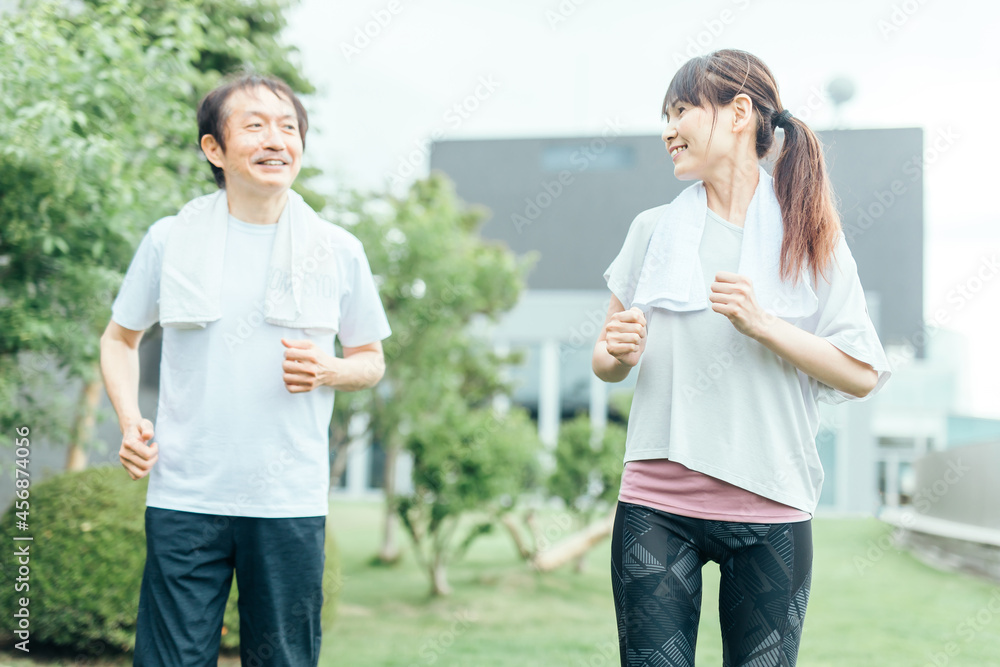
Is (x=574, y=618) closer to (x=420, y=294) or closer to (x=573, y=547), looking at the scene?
(x=573, y=547)

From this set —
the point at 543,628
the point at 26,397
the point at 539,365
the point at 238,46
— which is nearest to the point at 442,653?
the point at 543,628

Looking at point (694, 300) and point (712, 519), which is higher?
point (694, 300)

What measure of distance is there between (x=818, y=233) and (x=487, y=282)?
7.45 metres

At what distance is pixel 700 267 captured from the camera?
5.49ft

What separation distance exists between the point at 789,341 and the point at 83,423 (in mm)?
4837

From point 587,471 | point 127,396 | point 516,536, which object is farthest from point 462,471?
point 127,396

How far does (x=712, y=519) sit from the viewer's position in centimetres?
157

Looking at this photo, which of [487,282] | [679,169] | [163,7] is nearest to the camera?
[679,169]

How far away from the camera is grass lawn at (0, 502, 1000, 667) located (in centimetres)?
510

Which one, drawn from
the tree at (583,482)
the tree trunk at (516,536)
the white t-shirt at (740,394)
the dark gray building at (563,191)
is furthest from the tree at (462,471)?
the dark gray building at (563,191)

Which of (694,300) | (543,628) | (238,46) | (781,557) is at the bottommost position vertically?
(543,628)

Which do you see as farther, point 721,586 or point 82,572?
point 82,572

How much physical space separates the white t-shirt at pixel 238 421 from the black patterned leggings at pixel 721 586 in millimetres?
724

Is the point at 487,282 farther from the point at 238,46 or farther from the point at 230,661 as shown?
the point at 230,661
